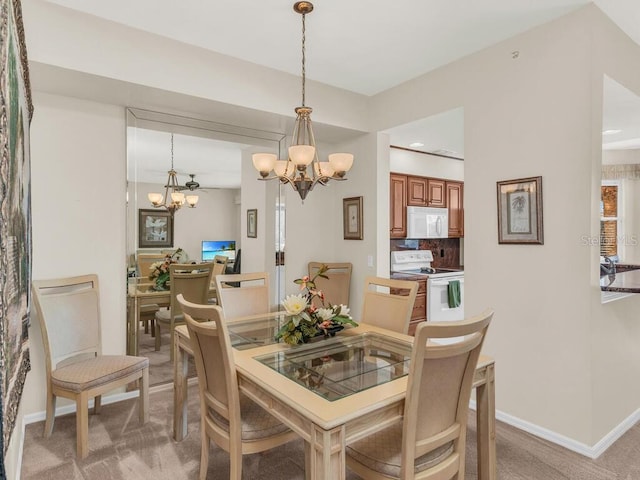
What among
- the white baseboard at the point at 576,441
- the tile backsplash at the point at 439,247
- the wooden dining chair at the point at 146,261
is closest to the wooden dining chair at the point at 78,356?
the wooden dining chair at the point at 146,261

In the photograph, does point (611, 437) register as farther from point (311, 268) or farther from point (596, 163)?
point (311, 268)

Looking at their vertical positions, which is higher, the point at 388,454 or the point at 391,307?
the point at 391,307

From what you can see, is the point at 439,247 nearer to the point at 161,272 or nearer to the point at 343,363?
the point at 161,272

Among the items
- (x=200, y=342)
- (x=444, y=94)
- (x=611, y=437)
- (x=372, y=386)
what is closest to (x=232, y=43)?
(x=444, y=94)

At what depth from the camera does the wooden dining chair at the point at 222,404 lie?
1631 mm

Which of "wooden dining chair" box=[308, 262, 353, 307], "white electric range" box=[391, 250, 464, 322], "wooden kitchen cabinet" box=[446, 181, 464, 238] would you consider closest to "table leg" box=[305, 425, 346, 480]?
"wooden dining chair" box=[308, 262, 353, 307]

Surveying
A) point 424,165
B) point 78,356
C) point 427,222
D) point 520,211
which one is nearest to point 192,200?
point 78,356

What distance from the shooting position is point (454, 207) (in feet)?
18.3

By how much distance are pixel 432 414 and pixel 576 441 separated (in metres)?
1.57

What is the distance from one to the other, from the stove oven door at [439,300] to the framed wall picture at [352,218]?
4.37 feet

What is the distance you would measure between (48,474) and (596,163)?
3.60 meters

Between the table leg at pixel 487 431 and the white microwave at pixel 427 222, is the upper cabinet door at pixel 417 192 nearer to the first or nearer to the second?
the white microwave at pixel 427 222

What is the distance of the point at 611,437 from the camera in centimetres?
243

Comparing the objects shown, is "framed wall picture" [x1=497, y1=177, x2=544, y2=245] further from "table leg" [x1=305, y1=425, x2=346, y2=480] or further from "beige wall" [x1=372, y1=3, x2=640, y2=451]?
"table leg" [x1=305, y1=425, x2=346, y2=480]
